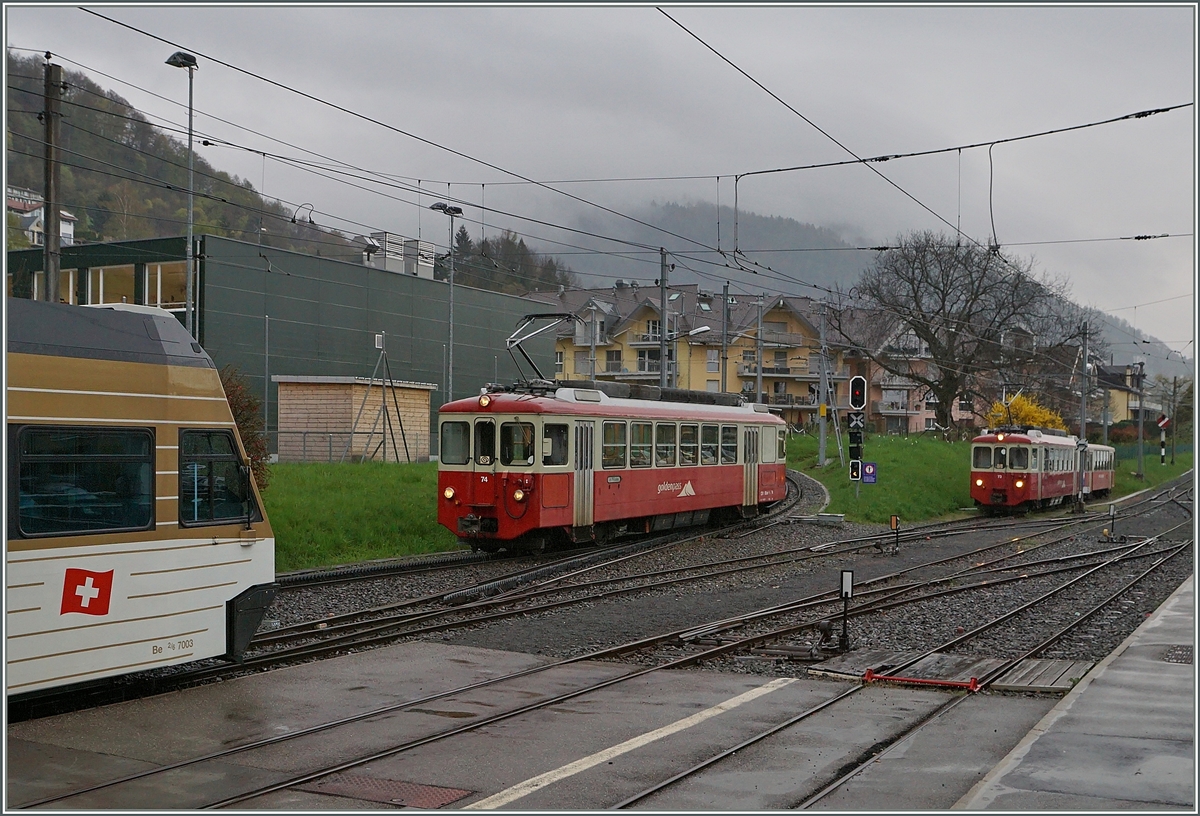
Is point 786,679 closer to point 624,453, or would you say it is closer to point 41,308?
point 41,308

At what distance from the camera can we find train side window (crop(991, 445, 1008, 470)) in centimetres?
3662

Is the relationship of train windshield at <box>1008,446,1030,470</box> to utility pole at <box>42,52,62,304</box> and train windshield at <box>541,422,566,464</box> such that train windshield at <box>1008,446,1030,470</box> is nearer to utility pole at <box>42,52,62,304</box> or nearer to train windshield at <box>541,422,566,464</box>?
train windshield at <box>541,422,566,464</box>

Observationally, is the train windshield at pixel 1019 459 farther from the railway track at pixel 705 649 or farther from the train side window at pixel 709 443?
the train side window at pixel 709 443

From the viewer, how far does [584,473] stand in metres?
20.0

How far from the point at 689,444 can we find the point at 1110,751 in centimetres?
1667

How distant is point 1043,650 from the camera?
1242cm

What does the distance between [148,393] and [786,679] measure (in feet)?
20.2

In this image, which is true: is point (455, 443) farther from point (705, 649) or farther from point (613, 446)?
point (705, 649)

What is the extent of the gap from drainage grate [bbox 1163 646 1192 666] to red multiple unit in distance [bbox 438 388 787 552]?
10069 millimetres

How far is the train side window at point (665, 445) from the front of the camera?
73.7 ft

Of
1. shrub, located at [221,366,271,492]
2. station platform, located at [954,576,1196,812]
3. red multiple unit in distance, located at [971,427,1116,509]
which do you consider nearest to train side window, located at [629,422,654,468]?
shrub, located at [221,366,271,492]

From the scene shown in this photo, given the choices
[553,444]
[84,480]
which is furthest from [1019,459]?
[84,480]

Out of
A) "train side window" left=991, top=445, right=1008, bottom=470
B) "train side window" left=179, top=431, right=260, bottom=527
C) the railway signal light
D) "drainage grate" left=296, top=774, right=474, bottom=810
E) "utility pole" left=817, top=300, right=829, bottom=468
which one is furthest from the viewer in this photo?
"utility pole" left=817, top=300, right=829, bottom=468

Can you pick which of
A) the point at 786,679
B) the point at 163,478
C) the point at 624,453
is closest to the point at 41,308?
the point at 163,478
